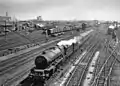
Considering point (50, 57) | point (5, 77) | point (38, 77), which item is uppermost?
point (50, 57)

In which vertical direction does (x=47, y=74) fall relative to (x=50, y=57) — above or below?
below

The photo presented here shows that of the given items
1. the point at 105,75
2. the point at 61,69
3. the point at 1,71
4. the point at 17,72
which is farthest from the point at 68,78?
the point at 1,71

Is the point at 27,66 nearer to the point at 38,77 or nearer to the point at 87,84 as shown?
the point at 38,77

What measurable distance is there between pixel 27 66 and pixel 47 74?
10.1 metres

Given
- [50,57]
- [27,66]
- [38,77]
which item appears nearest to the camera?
[38,77]

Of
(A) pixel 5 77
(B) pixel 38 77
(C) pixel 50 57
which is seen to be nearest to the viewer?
(B) pixel 38 77

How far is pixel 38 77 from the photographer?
1942cm

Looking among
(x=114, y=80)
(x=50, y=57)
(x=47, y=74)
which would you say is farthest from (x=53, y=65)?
(x=114, y=80)

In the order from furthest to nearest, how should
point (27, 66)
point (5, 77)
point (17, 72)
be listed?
point (27, 66) < point (17, 72) < point (5, 77)

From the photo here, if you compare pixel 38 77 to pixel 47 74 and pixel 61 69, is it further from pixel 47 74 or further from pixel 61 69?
pixel 61 69

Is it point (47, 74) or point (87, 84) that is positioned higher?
point (47, 74)

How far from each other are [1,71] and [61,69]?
9966 mm

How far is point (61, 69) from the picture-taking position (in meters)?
26.2

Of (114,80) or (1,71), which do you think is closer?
(114,80)
